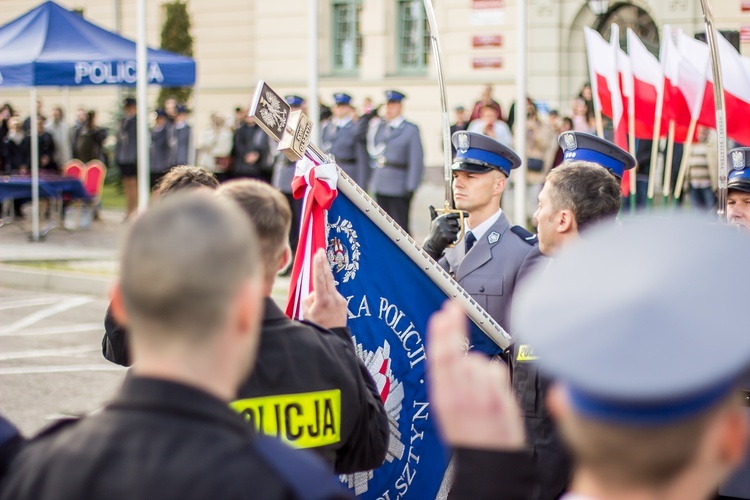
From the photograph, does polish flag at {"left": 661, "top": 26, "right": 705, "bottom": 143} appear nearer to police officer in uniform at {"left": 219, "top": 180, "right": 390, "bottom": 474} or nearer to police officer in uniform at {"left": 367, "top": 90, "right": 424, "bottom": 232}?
police officer in uniform at {"left": 219, "top": 180, "right": 390, "bottom": 474}

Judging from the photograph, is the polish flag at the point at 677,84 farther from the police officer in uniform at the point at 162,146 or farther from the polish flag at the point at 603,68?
the police officer in uniform at the point at 162,146

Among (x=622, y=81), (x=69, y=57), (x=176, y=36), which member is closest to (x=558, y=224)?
(x=622, y=81)

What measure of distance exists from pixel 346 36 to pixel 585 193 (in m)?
22.5

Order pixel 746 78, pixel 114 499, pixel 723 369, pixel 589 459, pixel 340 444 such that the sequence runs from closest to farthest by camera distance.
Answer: pixel 723 369 < pixel 589 459 < pixel 114 499 < pixel 340 444 < pixel 746 78

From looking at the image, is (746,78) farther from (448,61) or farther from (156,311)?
(448,61)

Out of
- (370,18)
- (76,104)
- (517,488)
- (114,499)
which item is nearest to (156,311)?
(114,499)

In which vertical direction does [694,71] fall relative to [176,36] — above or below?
below

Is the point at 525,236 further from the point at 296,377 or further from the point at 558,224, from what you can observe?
the point at 296,377

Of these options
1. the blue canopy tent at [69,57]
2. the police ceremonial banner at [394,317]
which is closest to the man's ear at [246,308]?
the police ceremonial banner at [394,317]

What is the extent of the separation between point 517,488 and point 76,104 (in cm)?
3017

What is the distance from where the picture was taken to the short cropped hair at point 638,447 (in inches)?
53.6

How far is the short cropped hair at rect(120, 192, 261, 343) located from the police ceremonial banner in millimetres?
2095

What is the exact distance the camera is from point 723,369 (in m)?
1.30

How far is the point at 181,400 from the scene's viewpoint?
1639 millimetres
